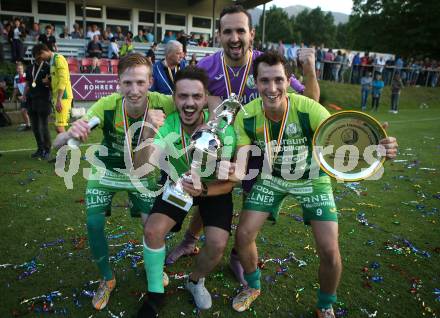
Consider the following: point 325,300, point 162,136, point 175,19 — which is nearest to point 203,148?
point 162,136

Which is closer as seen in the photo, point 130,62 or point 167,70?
point 130,62

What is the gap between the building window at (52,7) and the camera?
71.6ft

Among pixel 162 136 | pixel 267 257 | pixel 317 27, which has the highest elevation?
pixel 317 27

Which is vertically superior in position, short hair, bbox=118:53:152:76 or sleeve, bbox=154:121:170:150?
short hair, bbox=118:53:152:76

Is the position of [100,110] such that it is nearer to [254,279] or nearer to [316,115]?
[316,115]

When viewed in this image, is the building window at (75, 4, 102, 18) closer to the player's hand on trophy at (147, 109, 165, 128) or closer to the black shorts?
the player's hand on trophy at (147, 109, 165, 128)

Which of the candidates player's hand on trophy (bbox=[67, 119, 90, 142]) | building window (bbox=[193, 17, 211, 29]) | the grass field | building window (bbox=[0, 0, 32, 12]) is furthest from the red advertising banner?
building window (bbox=[193, 17, 211, 29])

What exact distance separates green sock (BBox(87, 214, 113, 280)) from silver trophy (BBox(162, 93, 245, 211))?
2.09 ft

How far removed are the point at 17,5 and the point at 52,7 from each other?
1.89 meters

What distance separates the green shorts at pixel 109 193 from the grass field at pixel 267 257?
2.72 feet

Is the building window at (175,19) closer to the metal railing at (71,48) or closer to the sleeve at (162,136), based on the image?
the metal railing at (71,48)

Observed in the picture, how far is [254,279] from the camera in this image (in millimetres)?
3299

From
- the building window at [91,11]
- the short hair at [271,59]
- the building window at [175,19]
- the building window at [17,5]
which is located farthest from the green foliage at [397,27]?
the short hair at [271,59]

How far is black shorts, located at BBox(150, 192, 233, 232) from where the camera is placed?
3.02 meters
